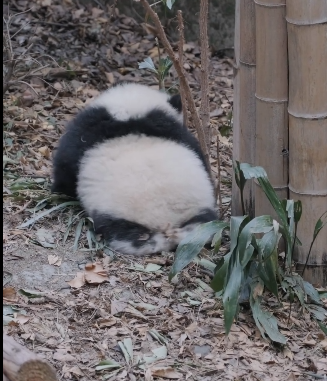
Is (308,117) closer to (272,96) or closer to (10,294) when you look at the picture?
(272,96)

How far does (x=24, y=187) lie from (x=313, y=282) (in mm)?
1849

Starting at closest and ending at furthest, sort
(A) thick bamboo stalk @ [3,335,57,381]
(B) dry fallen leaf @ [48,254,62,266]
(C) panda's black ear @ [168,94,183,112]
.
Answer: (A) thick bamboo stalk @ [3,335,57,381]
(B) dry fallen leaf @ [48,254,62,266]
(C) panda's black ear @ [168,94,183,112]

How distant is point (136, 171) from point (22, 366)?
1740 millimetres

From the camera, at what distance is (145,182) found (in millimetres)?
3877

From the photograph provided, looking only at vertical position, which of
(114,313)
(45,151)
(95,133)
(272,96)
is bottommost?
(114,313)

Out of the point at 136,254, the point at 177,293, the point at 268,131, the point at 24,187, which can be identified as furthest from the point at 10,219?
the point at 268,131

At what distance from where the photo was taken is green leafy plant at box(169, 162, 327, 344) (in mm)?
3221

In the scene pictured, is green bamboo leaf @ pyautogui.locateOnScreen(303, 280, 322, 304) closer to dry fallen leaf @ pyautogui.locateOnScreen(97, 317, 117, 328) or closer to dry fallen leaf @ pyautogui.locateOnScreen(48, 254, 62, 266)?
dry fallen leaf @ pyautogui.locateOnScreen(97, 317, 117, 328)

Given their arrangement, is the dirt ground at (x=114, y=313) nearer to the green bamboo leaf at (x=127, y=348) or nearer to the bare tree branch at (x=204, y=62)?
the green bamboo leaf at (x=127, y=348)

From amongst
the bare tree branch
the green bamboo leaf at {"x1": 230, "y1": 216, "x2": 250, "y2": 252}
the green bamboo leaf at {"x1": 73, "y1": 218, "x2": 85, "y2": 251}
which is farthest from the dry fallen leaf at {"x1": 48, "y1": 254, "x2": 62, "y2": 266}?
the bare tree branch

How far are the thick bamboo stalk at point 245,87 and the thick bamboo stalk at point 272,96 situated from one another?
13 centimetres

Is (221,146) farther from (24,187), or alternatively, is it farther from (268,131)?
(268,131)

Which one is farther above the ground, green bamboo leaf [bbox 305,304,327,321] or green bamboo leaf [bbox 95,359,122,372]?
green bamboo leaf [bbox 95,359,122,372]

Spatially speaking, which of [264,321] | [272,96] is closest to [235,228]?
[264,321]
